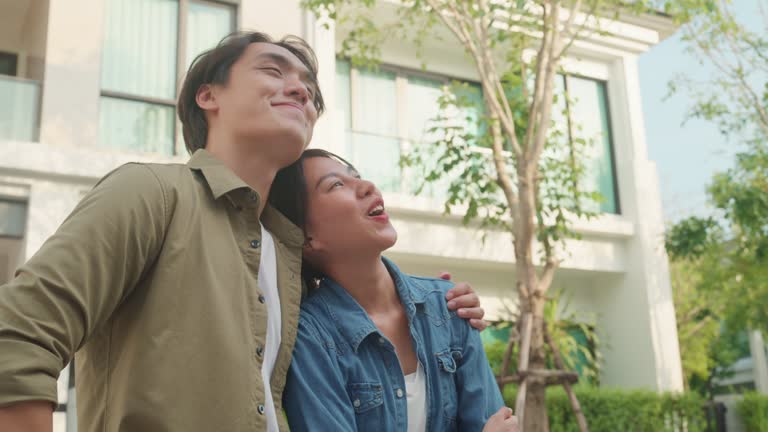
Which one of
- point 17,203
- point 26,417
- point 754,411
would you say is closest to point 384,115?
point 17,203

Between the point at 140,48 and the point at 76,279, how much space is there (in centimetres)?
801

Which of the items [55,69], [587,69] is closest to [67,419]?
[55,69]

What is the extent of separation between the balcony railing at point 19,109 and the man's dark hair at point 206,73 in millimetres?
6448

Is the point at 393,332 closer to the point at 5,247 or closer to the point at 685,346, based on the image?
the point at 5,247

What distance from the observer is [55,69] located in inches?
325

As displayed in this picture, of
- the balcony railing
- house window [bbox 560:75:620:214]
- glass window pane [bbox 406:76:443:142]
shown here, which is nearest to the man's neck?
the balcony railing

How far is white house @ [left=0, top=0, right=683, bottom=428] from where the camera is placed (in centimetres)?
807

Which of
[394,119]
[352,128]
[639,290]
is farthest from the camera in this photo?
[639,290]

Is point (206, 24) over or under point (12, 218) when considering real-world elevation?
over

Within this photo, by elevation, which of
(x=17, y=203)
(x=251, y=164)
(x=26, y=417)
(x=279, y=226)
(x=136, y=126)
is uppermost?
(x=136, y=126)

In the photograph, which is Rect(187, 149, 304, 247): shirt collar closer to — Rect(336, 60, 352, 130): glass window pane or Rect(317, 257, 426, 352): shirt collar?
Rect(317, 257, 426, 352): shirt collar

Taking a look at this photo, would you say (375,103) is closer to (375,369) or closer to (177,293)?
(375,369)

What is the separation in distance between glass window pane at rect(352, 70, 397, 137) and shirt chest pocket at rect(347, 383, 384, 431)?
27.9 ft

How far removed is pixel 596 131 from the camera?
11.9 metres
